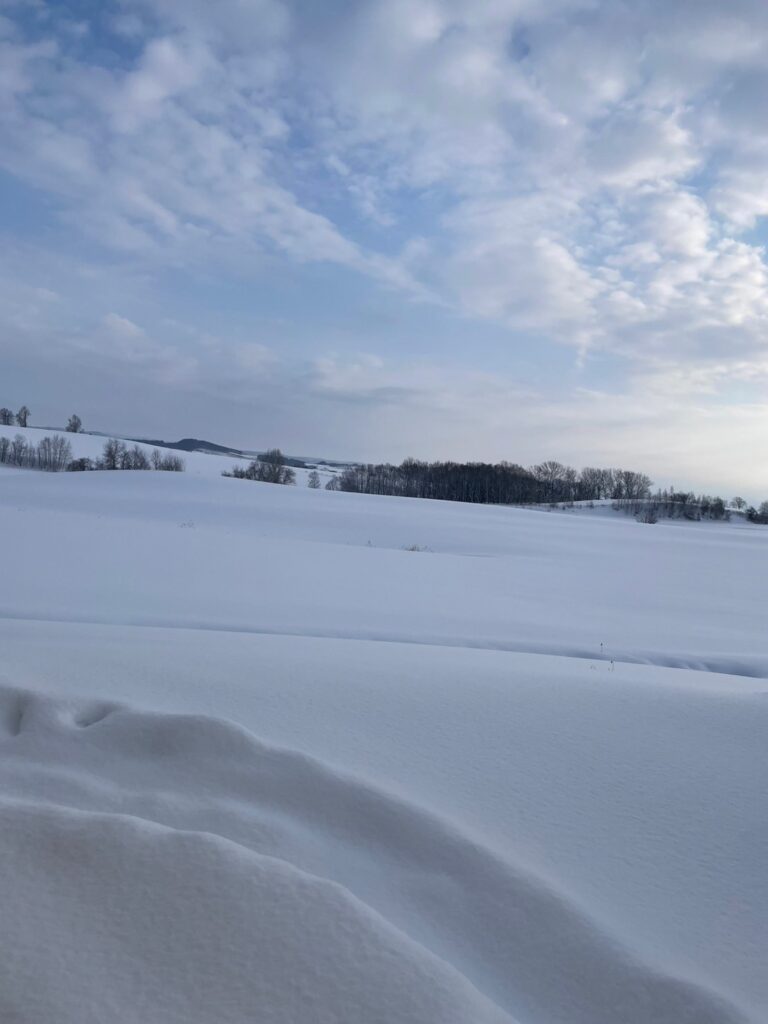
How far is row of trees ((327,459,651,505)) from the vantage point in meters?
70.6

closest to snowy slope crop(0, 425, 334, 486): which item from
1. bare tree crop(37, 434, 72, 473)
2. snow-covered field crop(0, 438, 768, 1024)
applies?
bare tree crop(37, 434, 72, 473)

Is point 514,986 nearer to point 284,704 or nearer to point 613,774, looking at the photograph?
point 613,774

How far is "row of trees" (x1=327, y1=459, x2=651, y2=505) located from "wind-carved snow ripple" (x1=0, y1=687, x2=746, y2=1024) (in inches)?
2580

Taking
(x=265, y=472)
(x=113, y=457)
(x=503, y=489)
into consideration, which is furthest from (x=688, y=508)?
(x=113, y=457)

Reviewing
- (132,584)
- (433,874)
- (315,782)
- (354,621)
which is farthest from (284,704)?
(132,584)

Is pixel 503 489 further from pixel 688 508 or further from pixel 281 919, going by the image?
pixel 281 919

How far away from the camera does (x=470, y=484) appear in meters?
71.5

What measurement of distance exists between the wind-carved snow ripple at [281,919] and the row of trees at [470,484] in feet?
215

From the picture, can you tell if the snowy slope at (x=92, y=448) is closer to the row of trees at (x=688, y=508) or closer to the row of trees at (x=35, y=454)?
the row of trees at (x=35, y=454)

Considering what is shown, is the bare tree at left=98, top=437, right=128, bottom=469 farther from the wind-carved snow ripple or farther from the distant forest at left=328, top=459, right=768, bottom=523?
the wind-carved snow ripple

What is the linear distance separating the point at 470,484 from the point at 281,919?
7078 centimetres

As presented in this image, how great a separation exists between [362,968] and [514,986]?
1.30 feet

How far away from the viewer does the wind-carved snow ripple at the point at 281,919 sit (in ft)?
4.33

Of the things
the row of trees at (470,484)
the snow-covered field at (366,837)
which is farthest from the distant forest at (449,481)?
the snow-covered field at (366,837)
